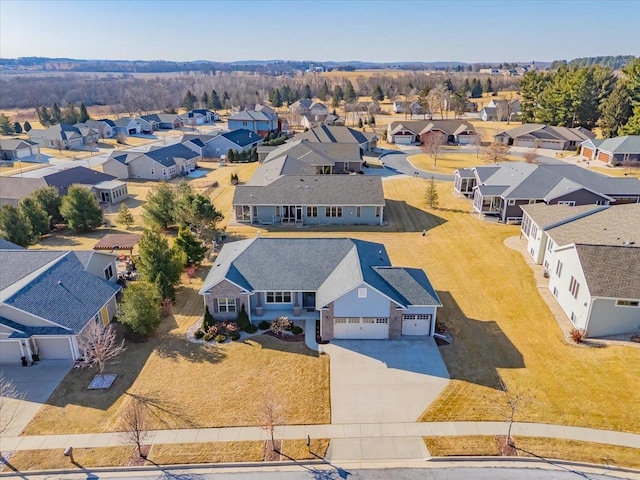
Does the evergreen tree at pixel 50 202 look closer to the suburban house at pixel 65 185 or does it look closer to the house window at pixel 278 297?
the suburban house at pixel 65 185

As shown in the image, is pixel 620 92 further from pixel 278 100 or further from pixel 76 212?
pixel 278 100

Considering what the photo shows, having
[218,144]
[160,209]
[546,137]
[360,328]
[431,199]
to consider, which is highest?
[546,137]

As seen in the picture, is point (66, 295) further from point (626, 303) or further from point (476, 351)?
point (626, 303)

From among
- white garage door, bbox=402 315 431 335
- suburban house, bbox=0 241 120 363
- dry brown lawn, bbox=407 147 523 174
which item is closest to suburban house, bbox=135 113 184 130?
dry brown lawn, bbox=407 147 523 174

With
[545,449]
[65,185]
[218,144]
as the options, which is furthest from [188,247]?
[218,144]

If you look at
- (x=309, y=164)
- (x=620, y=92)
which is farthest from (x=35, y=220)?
(x=620, y=92)

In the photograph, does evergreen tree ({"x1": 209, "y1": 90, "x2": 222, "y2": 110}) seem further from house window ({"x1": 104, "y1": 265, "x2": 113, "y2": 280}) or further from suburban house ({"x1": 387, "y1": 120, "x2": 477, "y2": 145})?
house window ({"x1": 104, "y1": 265, "x2": 113, "y2": 280})
